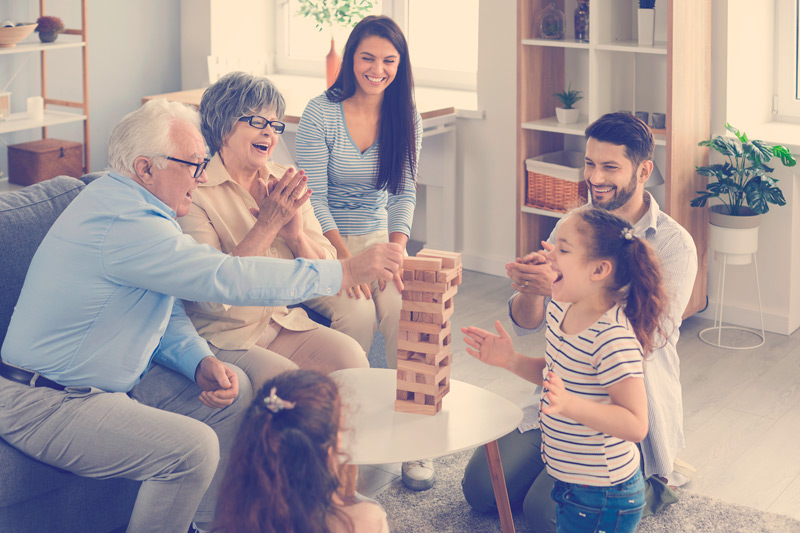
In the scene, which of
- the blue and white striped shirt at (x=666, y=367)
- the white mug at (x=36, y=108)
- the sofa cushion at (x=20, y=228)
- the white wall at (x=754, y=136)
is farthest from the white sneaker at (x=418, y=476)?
the white mug at (x=36, y=108)

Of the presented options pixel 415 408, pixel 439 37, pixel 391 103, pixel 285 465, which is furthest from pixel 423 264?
pixel 439 37

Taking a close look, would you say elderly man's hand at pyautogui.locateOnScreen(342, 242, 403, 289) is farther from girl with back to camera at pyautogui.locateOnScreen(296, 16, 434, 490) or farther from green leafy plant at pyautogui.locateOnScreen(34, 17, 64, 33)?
green leafy plant at pyautogui.locateOnScreen(34, 17, 64, 33)

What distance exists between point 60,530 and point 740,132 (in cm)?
269

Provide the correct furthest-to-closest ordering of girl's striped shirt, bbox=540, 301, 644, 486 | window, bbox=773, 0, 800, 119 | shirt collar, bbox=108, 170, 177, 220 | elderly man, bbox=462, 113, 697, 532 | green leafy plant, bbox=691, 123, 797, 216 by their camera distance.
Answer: window, bbox=773, 0, 800, 119
green leafy plant, bbox=691, 123, 797, 216
elderly man, bbox=462, 113, 697, 532
shirt collar, bbox=108, 170, 177, 220
girl's striped shirt, bbox=540, 301, 644, 486

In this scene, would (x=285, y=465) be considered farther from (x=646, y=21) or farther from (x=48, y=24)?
(x=48, y=24)

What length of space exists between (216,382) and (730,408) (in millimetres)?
1755

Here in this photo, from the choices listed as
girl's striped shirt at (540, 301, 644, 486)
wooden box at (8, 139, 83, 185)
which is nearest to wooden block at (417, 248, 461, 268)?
girl's striped shirt at (540, 301, 644, 486)

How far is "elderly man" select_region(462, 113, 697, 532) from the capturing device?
2.32 metres

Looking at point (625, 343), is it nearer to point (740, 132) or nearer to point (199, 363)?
point (199, 363)

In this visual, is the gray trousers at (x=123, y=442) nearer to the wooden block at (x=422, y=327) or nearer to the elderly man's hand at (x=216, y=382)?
the elderly man's hand at (x=216, y=382)

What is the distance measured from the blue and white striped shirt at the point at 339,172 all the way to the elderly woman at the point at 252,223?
397 mm

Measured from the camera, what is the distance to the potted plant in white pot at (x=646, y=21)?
3.77 meters

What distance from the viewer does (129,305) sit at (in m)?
2.07

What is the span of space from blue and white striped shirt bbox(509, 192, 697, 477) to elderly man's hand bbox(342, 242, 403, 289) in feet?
1.38
